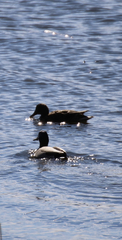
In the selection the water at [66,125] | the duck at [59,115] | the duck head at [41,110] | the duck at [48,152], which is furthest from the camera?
the duck head at [41,110]

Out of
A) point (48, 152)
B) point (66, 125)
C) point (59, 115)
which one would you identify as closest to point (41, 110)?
point (59, 115)

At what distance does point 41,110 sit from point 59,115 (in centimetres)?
47

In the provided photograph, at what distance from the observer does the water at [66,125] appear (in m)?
8.61

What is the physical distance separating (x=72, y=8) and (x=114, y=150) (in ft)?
57.0

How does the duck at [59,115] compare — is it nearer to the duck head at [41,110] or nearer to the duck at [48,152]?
the duck head at [41,110]

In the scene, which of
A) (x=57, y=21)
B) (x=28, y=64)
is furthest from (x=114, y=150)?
(x=57, y=21)

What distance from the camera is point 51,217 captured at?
8.58 metres

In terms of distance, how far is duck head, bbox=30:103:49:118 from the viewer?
1483cm

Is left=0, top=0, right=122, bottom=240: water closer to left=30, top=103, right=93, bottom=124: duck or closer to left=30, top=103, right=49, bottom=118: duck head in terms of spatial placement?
left=30, top=103, right=93, bottom=124: duck

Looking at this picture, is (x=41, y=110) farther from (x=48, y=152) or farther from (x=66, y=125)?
(x=48, y=152)

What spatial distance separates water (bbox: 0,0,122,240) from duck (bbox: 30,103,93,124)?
0.20m

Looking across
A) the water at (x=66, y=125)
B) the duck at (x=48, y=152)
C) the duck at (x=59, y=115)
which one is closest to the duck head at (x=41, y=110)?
the duck at (x=59, y=115)

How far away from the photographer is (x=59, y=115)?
14688mm

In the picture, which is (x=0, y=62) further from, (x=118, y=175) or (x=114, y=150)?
(x=118, y=175)
